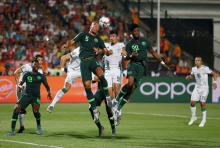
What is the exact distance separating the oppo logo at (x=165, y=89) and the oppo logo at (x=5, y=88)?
7294 millimetres

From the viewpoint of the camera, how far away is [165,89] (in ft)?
130

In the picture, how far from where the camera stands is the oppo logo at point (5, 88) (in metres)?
37.4

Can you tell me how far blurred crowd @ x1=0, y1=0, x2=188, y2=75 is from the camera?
1604 inches

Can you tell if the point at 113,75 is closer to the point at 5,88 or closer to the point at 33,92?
the point at 33,92

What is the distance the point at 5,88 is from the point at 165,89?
8.94 meters

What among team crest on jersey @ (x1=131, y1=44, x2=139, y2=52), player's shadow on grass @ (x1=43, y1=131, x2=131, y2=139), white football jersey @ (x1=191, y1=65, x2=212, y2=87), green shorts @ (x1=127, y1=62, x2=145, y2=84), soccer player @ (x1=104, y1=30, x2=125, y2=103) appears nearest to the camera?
player's shadow on grass @ (x1=43, y1=131, x2=131, y2=139)

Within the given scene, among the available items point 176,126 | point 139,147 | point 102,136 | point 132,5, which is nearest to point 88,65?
point 102,136

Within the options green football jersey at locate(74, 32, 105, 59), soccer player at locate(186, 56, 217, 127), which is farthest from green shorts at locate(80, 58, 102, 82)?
soccer player at locate(186, 56, 217, 127)

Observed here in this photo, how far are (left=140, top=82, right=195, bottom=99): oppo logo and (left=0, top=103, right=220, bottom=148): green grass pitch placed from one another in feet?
28.0

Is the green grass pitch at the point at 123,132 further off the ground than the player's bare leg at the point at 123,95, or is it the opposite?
the player's bare leg at the point at 123,95

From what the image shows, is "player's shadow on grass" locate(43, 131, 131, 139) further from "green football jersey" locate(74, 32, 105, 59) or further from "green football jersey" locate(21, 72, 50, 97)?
"green football jersey" locate(74, 32, 105, 59)

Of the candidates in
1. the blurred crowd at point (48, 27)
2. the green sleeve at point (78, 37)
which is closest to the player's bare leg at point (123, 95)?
the green sleeve at point (78, 37)

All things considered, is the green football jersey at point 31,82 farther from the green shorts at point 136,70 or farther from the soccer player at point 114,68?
the soccer player at point 114,68

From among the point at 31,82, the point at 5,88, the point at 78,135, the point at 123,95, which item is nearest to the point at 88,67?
the point at 31,82
